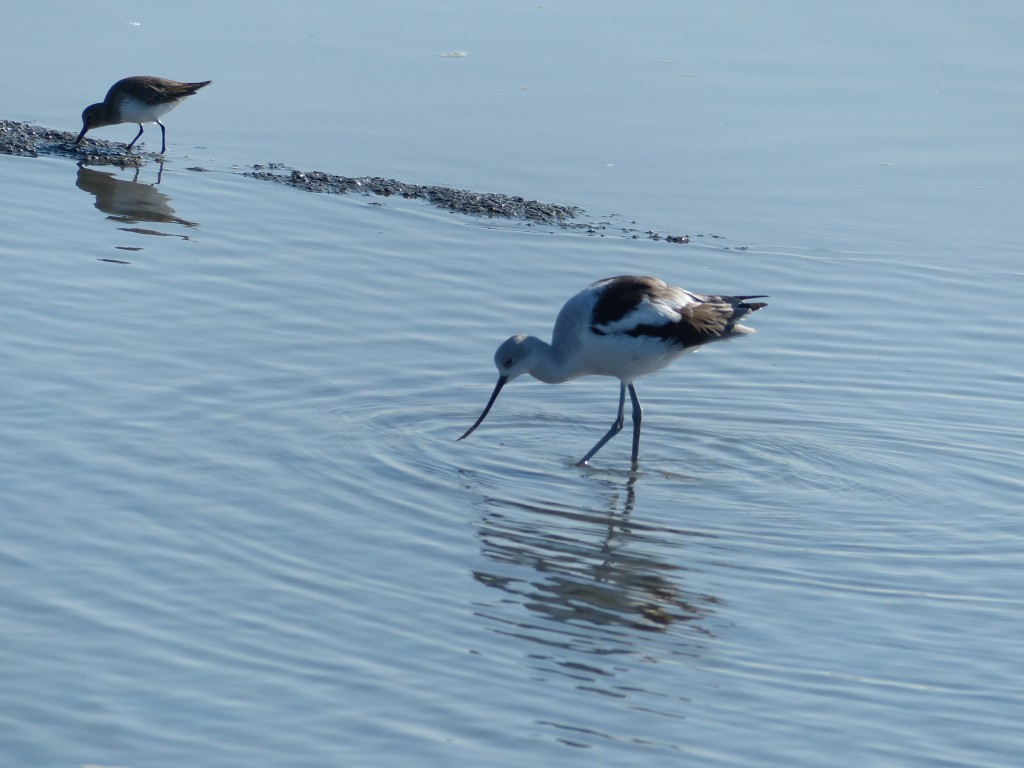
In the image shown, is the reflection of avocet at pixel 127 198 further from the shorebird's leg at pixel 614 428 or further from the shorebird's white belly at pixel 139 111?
the shorebird's leg at pixel 614 428

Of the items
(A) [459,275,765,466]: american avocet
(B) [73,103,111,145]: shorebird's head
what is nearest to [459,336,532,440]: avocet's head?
(A) [459,275,765,466]: american avocet

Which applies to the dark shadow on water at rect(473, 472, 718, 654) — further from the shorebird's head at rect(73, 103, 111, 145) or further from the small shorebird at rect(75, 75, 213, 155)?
the shorebird's head at rect(73, 103, 111, 145)

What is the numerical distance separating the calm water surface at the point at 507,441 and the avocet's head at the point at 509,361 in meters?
0.18

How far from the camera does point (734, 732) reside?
5.35 m

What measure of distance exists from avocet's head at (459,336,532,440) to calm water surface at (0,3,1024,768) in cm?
18

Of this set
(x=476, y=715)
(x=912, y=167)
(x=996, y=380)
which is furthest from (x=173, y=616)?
(x=912, y=167)

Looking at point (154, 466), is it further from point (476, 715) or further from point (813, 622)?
point (813, 622)

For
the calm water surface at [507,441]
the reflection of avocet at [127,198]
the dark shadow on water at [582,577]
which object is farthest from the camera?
the reflection of avocet at [127,198]

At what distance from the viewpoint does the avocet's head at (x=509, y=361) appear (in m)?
8.46

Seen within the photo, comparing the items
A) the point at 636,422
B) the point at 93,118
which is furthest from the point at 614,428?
the point at 93,118

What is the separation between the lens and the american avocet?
8.44 metres

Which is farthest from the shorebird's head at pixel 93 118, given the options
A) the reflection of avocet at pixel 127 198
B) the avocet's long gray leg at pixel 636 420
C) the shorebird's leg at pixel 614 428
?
the avocet's long gray leg at pixel 636 420

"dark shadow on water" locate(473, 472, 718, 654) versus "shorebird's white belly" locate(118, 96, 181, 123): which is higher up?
"shorebird's white belly" locate(118, 96, 181, 123)

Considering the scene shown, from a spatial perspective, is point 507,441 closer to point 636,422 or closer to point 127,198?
point 636,422
